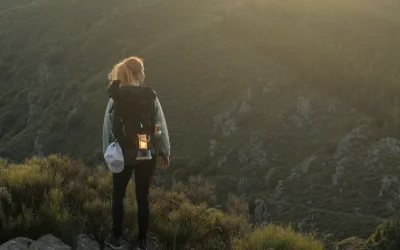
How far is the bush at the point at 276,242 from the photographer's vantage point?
215 inches

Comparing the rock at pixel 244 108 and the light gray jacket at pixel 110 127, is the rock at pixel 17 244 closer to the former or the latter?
the light gray jacket at pixel 110 127

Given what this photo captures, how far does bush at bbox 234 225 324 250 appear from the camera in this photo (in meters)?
5.47

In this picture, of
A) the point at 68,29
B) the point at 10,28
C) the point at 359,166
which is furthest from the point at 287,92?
the point at 10,28

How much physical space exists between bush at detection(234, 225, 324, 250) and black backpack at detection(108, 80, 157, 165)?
6.06 feet

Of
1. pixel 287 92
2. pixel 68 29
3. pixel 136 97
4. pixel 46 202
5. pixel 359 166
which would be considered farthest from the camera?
pixel 68 29

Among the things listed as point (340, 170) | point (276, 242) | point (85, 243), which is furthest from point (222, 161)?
point (85, 243)

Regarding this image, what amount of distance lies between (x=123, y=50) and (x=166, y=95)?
41.3 ft

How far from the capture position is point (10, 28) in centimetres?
6059

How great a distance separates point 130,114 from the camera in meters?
5.12

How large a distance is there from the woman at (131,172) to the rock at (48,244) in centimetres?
56

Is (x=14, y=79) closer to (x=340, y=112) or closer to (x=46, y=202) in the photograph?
(x=340, y=112)

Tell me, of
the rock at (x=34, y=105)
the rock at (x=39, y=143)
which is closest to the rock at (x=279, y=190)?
the rock at (x=39, y=143)

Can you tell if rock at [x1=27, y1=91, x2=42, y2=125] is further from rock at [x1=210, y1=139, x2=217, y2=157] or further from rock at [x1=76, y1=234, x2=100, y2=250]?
rock at [x1=76, y1=234, x2=100, y2=250]

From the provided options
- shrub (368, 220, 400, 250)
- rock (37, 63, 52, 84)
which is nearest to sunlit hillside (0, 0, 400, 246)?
rock (37, 63, 52, 84)
